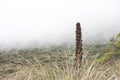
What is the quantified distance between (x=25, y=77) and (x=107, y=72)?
4.24 ft

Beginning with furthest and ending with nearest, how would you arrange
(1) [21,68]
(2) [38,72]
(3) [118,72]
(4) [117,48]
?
(4) [117,48]
(1) [21,68]
(2) [38,72]
(3) [118,72]

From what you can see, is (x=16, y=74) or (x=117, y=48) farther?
(x=117, y=48)

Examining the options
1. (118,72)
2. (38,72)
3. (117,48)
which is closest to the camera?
(118,72)

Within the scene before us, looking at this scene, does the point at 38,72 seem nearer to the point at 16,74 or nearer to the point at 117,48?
the point at 16,74

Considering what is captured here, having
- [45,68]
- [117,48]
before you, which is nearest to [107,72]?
[45,68]

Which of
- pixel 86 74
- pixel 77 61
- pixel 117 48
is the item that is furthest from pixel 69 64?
pixel 117 48

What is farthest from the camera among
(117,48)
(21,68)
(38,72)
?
(117,48)

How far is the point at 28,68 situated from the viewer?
26.1ft

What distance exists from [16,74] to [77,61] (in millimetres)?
1038

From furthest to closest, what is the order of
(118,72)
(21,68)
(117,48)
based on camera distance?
(117,48), (21,68), (118,72)

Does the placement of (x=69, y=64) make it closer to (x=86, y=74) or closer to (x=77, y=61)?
(x=77, y=61)

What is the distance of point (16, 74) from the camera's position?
24.7 feet

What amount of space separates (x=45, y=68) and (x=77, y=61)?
54 centimetres

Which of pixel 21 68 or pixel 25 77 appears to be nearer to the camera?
pixel 25 77
